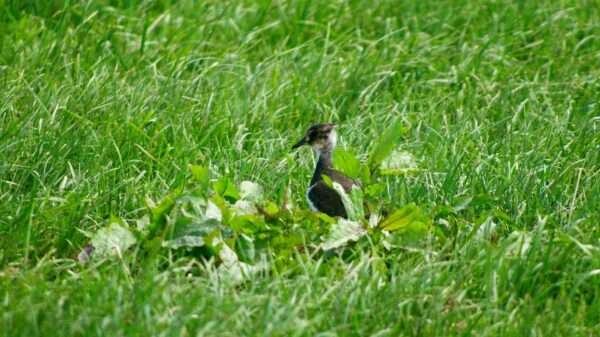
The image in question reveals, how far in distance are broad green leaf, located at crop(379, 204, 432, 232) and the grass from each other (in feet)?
0.32

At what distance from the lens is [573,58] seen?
25.9 feet

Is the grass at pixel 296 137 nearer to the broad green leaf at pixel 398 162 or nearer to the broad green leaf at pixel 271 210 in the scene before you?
the broad green leaf at pixel 398 162

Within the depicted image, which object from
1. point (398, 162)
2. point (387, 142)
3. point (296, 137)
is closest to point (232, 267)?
point (387, 142)

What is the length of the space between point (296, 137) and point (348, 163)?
1.13 meters

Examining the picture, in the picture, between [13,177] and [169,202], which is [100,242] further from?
[13,177]

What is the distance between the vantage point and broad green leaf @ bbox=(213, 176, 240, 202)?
522 cm

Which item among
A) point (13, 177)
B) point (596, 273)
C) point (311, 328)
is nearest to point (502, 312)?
point (596, 273)

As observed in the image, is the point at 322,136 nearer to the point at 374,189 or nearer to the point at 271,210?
the point at 374,189

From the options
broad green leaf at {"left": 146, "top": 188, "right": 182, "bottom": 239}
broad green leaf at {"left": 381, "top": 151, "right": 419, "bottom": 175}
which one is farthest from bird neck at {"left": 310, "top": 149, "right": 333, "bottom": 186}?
broad green leaf at {"left": 146, "top": 188, "right": 182, "bottom": 239}

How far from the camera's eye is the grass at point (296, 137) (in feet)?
14.5

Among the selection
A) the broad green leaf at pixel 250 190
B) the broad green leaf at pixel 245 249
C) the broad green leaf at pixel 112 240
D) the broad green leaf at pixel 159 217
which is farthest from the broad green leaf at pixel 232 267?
the broad green leaf at pixel 250 190

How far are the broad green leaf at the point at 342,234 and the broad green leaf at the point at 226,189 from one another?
0.55 metres

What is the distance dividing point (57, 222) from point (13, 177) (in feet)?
1.84

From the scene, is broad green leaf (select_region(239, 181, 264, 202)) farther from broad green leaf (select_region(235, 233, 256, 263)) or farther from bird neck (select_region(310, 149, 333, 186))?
bird neck (select_region(310, 149, 333, 186))
